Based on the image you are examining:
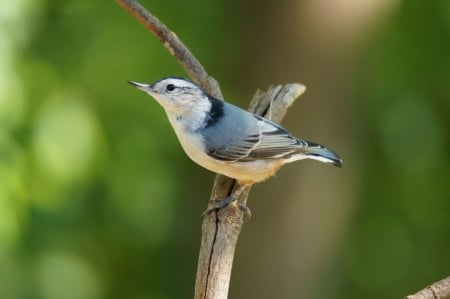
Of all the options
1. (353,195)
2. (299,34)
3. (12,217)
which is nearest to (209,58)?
(299,34)

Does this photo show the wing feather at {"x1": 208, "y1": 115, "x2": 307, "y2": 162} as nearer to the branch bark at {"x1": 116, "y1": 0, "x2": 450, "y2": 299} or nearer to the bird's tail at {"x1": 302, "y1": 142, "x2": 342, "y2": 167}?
the bird's tail at {"x1": 302, "y1": 142, "x2": 342, "y2": 167}

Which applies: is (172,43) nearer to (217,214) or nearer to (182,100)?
(182,100)

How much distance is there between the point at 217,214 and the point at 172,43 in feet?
2.44

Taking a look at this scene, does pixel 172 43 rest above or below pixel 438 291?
above

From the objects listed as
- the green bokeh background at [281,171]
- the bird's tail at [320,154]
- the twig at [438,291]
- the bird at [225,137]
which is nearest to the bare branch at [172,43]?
the bird at [225,137]

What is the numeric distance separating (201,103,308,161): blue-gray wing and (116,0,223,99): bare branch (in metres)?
0.22

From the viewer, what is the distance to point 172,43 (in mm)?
3209

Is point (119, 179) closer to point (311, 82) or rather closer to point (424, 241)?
point (311, 82)

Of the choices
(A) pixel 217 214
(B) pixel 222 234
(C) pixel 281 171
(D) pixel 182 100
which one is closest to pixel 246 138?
(D) pixel 182 100

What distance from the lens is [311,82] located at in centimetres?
471

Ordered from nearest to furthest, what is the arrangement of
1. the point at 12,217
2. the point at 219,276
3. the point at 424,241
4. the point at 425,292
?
the point at 425,292 < the point at 219,276 < the point at 12,217 < the point at 424,241

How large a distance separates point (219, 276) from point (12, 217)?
4.81 feet

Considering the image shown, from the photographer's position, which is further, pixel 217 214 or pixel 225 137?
pixel 225 137

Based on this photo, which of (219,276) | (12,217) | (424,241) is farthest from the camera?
(424,241)
